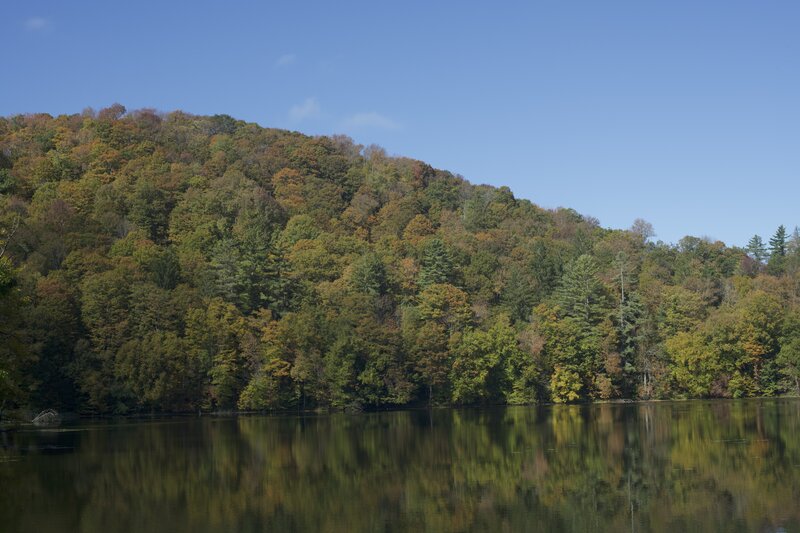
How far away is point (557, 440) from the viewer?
1540 inches

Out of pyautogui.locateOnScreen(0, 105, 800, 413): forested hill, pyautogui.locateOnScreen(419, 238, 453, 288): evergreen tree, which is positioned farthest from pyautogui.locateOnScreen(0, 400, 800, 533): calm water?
pyautogui.locateOnScreen(419, 238, 453, 288): evergreen tree

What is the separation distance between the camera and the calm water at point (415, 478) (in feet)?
68.6

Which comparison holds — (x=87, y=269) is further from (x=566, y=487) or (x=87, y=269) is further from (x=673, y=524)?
(x=673, y=524)

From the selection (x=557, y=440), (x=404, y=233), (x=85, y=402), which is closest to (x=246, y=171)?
(x=404, y=233)

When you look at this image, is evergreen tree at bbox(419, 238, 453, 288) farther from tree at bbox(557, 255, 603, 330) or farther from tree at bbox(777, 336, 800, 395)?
tree at bbox(777, 336, 800, 395)

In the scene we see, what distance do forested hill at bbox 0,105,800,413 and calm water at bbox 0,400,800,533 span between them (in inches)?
373

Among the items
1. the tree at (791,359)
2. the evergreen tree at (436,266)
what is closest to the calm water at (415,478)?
the tree at (791,359)

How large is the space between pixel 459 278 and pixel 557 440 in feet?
167

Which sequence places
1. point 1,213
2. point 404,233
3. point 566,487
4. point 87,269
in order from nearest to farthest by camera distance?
point 566,487 < point 87,269 < point 1,213 < point 404,233

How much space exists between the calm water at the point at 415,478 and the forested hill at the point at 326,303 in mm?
9466

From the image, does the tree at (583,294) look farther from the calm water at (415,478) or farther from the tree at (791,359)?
the calm water at (415,478)

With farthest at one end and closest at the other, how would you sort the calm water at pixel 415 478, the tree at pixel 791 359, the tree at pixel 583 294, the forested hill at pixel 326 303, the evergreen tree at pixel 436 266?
1. the evergreen tree at pixel 436 266
2. the tree at pixel 583 294
3. the tree at pixel 791 359
4. the forested hill at pixel 326 303
5. the calm water at pixel 415 478

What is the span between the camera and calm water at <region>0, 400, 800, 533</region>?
20922mm

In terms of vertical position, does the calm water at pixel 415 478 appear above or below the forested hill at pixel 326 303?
Result: below
